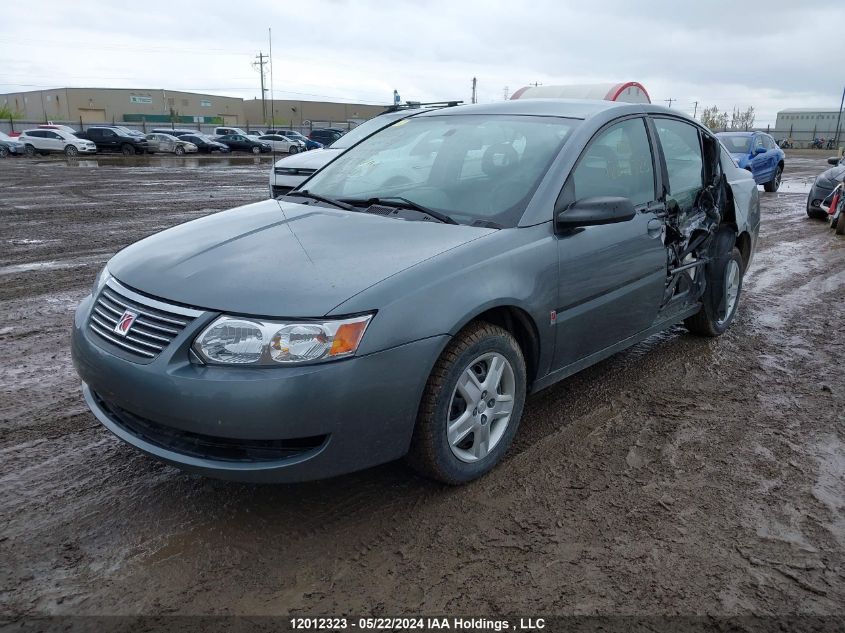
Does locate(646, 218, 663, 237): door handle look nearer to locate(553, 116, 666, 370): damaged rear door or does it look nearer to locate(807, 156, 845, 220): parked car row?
locate(553, 116, 666, 370): damaged rear door

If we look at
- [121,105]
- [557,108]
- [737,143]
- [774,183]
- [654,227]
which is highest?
[121,105]

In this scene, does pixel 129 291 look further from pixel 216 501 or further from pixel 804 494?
pixel 804 494

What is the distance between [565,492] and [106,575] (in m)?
1.89

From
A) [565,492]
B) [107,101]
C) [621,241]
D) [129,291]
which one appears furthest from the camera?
[107,101]

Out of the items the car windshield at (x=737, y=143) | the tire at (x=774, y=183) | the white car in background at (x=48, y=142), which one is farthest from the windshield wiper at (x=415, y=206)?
the white car in background at (x=48, y=142)

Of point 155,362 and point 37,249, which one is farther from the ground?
point 155,362

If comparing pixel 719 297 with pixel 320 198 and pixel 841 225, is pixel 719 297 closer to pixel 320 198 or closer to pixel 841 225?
pixel 320 198

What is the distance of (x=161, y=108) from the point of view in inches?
3415

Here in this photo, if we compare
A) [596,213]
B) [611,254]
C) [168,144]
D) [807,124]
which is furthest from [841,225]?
[807,124]

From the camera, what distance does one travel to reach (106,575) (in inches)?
93.7

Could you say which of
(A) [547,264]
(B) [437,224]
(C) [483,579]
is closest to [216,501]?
(C) [483,579]

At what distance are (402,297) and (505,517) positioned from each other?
1.04 metres

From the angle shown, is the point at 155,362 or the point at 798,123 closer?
the point at 155,362

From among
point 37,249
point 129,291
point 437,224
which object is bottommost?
point 37,249
